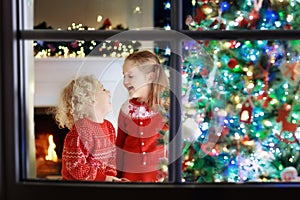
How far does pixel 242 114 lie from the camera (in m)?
1.46

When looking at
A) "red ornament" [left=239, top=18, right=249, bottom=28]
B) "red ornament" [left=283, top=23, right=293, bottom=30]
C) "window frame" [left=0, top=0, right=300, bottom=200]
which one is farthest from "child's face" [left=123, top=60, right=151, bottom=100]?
"red ornament" [left=283, top=23, right=293, bottom=30]

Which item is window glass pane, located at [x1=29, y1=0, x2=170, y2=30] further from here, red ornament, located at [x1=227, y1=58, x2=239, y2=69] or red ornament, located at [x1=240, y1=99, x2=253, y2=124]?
red ornament, located at [x1=240, y1=99, x2=253, y2=124]

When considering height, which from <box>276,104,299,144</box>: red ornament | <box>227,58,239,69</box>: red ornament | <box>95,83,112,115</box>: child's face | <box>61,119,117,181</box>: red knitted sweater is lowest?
<box>61,119,117,181</box>: red knitted sweater

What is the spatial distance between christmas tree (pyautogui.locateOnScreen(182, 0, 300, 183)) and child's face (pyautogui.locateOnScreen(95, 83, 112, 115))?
0.22m

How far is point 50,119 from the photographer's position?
1.44 m

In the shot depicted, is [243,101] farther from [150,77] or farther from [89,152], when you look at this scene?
[89,152]

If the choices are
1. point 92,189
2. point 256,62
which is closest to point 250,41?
point 256,62

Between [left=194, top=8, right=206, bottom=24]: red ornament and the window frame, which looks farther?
[left=194, top=8, right=206, bottom=24]: red ornament

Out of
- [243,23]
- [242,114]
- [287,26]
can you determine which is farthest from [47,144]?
[287,26]

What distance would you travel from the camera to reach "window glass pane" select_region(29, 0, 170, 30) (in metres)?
1.43

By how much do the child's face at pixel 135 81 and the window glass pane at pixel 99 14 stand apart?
12cm

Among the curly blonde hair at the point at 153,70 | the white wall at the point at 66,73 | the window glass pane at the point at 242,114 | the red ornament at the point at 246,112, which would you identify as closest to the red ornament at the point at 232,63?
the window glass pane at the point at 242,114

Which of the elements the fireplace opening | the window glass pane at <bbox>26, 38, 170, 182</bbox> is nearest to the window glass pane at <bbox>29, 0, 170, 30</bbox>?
the window glass pane at <bbox>26, 38, 170, 182</bbox>

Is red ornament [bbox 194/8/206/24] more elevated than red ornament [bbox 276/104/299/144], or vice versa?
red ornament [bbox 194/8/206/24]
